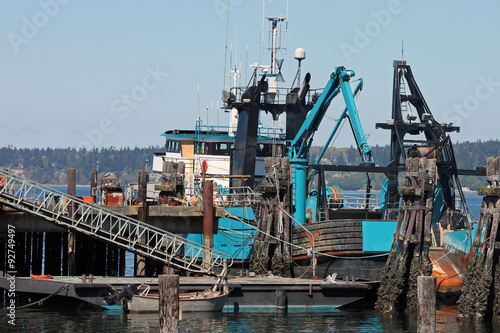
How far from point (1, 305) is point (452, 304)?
55.4 ft

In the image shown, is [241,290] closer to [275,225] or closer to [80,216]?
[275,225]

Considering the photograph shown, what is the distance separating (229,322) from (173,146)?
19186 mm

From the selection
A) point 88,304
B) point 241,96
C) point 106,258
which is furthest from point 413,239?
point 241,96

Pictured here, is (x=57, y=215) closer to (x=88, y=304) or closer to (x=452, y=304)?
(x=88, y=304)

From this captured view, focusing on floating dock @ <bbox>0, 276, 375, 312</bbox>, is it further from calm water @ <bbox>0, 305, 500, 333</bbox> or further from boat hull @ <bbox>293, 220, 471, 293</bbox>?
boat hull @ <bbox>293, 220, 471, 293</bbox>

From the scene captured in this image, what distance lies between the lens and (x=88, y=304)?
25500 millimetres

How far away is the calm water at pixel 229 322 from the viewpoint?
2331 centimetres

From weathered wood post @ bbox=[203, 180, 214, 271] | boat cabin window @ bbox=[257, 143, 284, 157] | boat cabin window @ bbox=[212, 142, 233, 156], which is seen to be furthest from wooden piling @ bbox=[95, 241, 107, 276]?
boat cabin window @ bbox=[257, 143, 284, 157]

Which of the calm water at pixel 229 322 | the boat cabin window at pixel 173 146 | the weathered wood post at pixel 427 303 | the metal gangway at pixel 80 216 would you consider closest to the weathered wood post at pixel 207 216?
the metal gangway at pixel 80 216

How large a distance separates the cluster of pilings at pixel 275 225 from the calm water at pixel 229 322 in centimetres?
321

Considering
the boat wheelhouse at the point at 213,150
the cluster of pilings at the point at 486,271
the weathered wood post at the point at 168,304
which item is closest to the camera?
the weathered wood post at the point at 168,304

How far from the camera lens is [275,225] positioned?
29516 mm

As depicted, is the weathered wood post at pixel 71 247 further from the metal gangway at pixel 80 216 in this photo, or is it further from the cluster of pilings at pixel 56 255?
the cluster of pilings at pixel 56 255

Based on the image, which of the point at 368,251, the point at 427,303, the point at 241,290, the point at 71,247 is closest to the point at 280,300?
the point at 241,290
